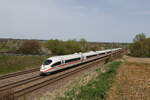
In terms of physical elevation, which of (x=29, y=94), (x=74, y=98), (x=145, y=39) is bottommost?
(x=29, y=94)

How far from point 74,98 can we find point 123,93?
4409 millimetres

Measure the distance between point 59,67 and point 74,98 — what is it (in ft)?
42.6

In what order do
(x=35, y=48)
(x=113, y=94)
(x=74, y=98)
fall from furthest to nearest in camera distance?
(x=35, y=48) → (x=113, y=94) → (x=74, y=98)

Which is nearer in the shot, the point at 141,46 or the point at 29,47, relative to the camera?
the point at 29,47

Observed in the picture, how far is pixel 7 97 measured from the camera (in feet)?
31.1

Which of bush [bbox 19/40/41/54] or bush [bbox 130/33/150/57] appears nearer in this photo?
bush [bbox 19/40/41/54]

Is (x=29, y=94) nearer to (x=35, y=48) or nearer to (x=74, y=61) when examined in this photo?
(x=74, y=61)

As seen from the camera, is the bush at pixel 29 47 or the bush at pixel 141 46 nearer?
the bush at pixel 29 47

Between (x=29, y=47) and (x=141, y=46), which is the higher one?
(x=29, y=47)

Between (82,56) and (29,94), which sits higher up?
(82,56)

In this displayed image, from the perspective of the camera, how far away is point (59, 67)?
2294 centimetres

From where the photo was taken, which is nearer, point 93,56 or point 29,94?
point 29,94

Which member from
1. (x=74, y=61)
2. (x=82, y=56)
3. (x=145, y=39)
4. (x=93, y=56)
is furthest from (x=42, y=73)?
(x=145, y=39)

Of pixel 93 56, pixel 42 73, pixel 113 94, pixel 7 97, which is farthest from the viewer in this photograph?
pixel 93 56
